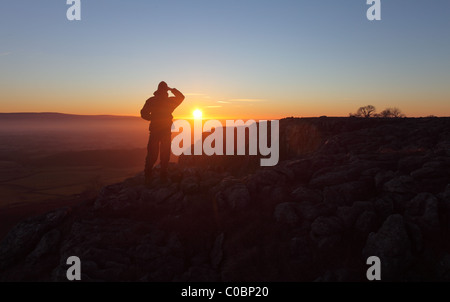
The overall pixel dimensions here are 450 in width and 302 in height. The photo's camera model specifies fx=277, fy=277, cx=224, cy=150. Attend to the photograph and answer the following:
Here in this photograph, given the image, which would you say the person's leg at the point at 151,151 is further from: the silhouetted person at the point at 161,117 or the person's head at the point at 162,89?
the person's head at the point at 162,89

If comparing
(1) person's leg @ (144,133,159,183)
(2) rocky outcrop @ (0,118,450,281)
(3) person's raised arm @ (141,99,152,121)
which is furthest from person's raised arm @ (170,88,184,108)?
(2) rocky outcrop @ (0,118,450,281)

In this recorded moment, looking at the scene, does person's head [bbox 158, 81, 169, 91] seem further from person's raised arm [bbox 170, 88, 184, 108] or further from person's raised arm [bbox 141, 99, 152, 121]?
person's raised arm [bbox 141, 99, 152, 121]

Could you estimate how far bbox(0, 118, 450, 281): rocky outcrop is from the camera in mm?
10836

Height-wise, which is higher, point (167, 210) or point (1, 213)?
point (167, 210)

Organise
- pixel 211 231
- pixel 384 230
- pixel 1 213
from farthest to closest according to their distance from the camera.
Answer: pixel 1 213
pixel 211 231
pixel 384 230

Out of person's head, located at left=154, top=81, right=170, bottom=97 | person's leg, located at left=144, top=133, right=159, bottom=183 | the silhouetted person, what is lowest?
person's leg, located at left=144, top=133, right=159, bottom=183

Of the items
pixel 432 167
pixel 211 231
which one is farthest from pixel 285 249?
pixel 432 167

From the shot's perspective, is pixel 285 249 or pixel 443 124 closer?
pixel 285 249

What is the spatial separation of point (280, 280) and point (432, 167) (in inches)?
402

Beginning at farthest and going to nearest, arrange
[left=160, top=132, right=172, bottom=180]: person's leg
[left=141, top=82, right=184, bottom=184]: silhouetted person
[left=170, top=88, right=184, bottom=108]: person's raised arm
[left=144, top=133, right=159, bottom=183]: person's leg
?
1. [left=160, top=132, right=172, bottom=180]: person's leg
2. [left=144, top=133, right=159, bottom=183]: person's leg
3. [left=170, top=88, right=184, bottom=108]: person's raised arm
4. [left=141, top=82, right=184, bottom=184]: silhouetted person

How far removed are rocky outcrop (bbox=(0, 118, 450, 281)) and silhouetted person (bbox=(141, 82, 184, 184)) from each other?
1.89m

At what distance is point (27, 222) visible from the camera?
45.8ft
